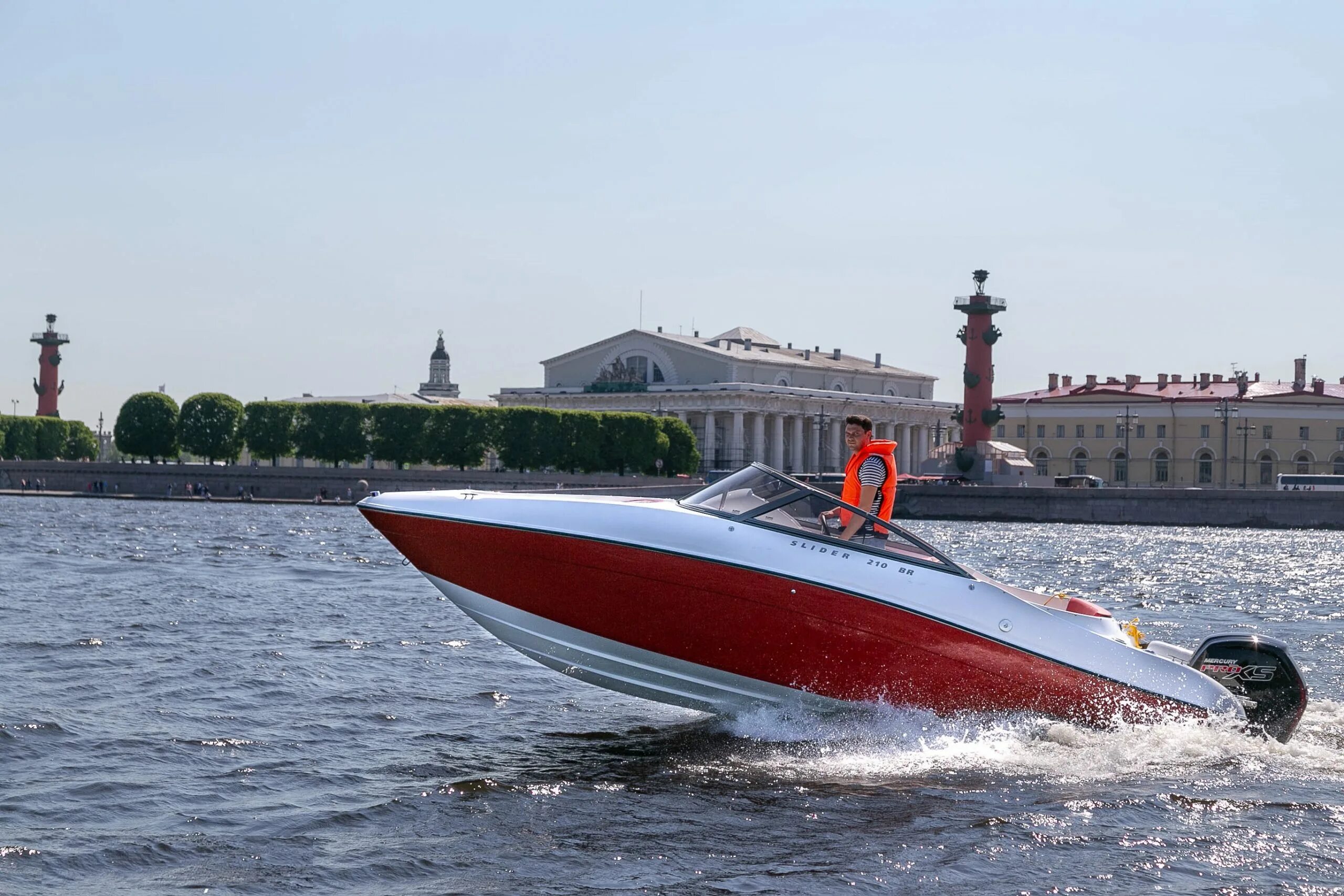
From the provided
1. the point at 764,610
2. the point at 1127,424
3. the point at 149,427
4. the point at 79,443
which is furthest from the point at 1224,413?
the point at 764,610

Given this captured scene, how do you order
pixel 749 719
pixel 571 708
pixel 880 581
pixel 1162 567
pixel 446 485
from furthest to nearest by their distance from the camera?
pixel 446 485 < pixel 1162 567 < pixel 571 708 < pixel 749 719 < pixel 880 581

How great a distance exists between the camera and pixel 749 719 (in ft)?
29.5

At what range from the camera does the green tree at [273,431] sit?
2904 inches

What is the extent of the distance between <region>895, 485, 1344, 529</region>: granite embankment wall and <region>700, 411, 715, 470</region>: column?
26.1m

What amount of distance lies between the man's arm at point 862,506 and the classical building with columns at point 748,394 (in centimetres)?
7891

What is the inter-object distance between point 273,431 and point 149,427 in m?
6.99

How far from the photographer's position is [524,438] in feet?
242

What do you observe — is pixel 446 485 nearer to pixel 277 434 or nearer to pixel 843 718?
pixel 277 434

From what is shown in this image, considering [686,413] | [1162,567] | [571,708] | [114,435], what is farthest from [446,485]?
[571,708]

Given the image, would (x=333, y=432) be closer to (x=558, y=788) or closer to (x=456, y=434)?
(x=456, y=434)

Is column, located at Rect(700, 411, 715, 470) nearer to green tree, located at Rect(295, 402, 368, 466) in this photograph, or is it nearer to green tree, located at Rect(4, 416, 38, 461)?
green tree, located at Rect(295, 402, 368, 466)

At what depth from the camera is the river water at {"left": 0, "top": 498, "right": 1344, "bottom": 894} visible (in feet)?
21.9

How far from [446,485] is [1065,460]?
4790 centimetres

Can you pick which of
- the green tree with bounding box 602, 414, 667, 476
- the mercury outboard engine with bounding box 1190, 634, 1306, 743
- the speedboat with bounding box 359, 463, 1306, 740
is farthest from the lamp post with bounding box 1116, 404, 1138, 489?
the speedboat with bounding box 359, 463, 1306, 740
